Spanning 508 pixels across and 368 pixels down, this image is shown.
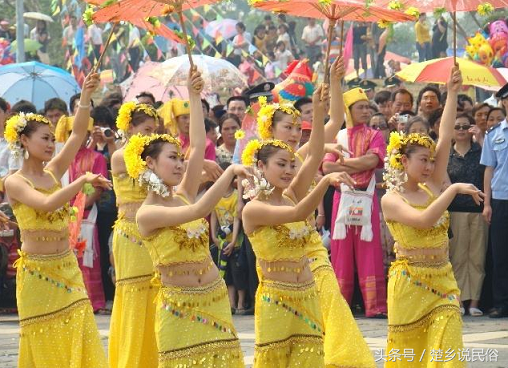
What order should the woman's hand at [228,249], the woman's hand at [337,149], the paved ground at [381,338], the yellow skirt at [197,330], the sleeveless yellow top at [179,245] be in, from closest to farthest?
the yellow skirt at [197,330], the sleeveless yellow top at [179,245], the woman's hand at [337,149], the paved ground at [381,338], the woman's hand at [228,249]

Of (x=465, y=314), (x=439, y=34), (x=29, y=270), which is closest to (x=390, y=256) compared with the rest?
(x=465, y=314)

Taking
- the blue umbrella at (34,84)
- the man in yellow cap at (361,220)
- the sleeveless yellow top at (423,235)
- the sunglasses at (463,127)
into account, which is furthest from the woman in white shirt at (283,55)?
the sleeveless yellow top at (423,235)

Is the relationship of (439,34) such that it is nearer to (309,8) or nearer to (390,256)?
(390,256)

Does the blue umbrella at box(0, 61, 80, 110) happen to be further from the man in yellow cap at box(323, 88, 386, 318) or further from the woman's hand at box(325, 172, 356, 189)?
the woman's hand at box(325, 172, 356, 189)

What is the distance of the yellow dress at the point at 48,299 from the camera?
333 inches

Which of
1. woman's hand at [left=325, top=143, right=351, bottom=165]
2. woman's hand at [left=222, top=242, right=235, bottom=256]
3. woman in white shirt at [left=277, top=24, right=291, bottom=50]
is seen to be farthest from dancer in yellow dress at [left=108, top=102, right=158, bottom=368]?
woman in white shirt at [left=277, top=24, right=291, bottom=50]

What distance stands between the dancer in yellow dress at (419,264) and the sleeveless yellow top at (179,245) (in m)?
1.49

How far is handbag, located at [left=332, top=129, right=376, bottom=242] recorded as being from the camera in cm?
1216

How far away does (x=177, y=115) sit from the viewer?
11.8 metres

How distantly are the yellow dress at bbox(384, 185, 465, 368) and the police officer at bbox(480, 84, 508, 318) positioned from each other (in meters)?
4.17

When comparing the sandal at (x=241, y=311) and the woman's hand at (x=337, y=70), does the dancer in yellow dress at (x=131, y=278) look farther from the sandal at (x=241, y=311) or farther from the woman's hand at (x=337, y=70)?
the sandal at (x=241, y=311)

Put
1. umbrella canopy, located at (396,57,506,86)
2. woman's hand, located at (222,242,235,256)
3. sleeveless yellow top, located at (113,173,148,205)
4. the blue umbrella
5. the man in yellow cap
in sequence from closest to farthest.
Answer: sleeveless yellow top, located at (113,173,148,205), the man in yellow cap, woman's hand, located at (222,242,235,256), umbrella canopy, located at (396,57,506,86), the blue umbrella

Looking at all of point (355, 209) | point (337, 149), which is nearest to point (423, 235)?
point (337, 149)

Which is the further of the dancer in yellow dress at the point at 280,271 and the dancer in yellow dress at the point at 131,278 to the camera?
the dancer in yellow dress at the point at 131,278
